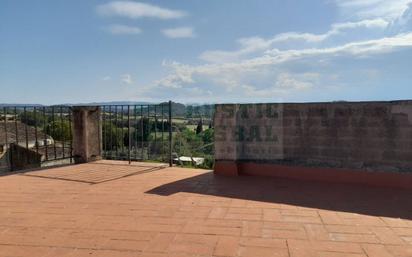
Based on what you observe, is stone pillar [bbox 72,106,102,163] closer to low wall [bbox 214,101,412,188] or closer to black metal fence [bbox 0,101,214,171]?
black metal fence [bbox 0,101,214,171]

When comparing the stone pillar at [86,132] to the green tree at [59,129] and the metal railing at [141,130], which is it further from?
the green tree at [59,129]

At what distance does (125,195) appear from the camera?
5.05m

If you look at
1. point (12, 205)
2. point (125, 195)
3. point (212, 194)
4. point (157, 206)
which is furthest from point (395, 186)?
point (12, 205)

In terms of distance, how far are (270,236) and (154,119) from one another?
4607 mm

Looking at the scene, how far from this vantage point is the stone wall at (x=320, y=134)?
522cm

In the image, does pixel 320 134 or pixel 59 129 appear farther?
pixel 59 129

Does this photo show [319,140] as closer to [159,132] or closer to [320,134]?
[320,134]

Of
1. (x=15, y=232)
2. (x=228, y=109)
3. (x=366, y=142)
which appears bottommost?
(x=15, y=232)

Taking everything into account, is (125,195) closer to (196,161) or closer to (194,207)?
(194,207)

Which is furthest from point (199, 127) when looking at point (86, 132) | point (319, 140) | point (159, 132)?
point (319, 140)

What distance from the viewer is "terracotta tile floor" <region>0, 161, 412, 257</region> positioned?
3.08 metres

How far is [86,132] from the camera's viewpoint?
799 centimetres

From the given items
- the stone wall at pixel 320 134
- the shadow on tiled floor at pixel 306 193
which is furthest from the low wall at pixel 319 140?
the shadow on tiled floor at pixel 306 193

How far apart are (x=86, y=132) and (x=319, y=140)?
4.78 metres
